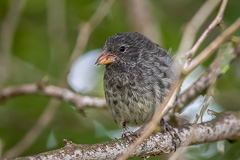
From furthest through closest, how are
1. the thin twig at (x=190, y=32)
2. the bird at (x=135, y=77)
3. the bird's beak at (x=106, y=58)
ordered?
the bird's beak at (x=106, y=58) → the bird at (x=135, y=77) → the thin twig at (x=190, y=32)

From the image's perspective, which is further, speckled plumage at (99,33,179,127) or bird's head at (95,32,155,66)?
bird's head at (95,32,155,66)

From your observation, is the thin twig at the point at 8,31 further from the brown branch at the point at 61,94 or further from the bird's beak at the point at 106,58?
the bird's beak at the point at 106,58

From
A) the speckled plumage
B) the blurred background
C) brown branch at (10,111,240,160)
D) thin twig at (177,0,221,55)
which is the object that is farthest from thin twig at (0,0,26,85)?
thin twig at (177,0,221,55)

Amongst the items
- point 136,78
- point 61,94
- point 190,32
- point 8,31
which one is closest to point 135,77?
point 136,78

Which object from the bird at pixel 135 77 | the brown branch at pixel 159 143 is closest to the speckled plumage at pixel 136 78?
the bird at pixel 135 77

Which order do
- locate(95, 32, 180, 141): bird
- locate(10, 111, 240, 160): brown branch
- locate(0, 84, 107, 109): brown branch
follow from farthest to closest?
locate(0, 84, 107, 109): brown branch
locate(95, 32, 180, 141): bird
locate(10, 111, 240, 160): brown branch

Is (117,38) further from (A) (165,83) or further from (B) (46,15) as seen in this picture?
(B) (46,15)

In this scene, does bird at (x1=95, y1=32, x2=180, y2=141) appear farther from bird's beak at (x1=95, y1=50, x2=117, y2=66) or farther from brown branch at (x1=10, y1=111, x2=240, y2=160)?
brown branch at (x1=10, y1=111, x2=240, y2=160)
